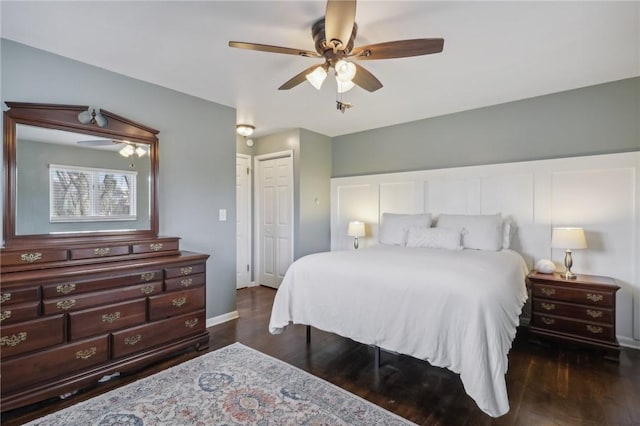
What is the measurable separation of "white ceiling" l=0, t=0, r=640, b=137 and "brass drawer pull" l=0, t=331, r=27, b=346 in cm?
182

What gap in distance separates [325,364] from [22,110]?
116 inches

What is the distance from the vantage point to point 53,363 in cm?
194

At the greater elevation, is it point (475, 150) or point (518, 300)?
point (475, 150)

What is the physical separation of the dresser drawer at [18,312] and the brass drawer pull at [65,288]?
0.41 ft

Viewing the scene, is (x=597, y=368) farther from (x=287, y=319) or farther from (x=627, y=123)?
(x=287, y=319)

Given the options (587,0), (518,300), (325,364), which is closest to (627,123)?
(587,0)

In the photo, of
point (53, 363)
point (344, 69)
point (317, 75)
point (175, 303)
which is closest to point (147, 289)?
point (175, 303)

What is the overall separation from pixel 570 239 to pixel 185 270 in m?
3.45

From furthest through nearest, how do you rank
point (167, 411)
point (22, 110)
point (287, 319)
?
point (287, 319) < point (22, 110) < point (167, 411)

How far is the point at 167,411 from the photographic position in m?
1.87

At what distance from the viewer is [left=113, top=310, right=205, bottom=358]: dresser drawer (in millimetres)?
2240

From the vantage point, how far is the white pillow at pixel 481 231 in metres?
3.20

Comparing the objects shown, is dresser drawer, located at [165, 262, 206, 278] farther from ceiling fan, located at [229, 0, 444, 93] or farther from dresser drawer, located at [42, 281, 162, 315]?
ceiling fan, located at [229, 0, 444, 93]

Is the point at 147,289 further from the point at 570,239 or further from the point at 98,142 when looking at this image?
the point at 570,239
